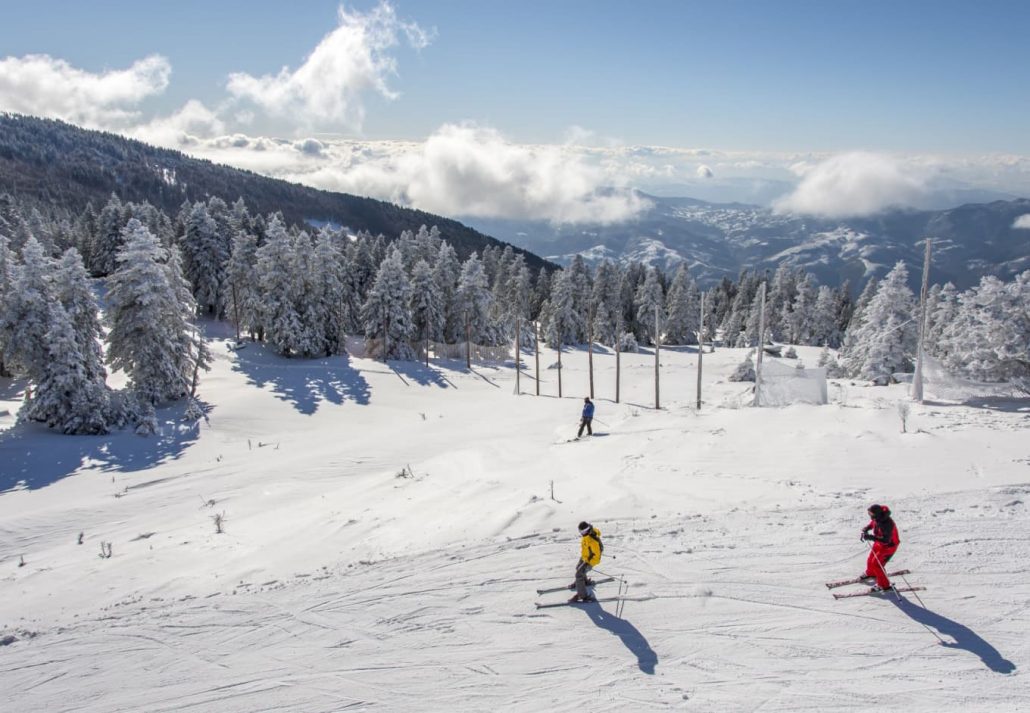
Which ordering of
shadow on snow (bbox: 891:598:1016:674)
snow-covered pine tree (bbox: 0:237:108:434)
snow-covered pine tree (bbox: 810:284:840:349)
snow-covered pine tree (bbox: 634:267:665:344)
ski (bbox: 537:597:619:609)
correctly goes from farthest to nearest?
snow-covered pine tree (bbox: 634:267:665:344), snow-covered pine tree (bbox: 810:284:840:349), snow-covered pine tree (bbox: 0:237:108:434), ski (bbox: 537:597:619:609), shadow on snow (bbox: 891:598:1016:674)

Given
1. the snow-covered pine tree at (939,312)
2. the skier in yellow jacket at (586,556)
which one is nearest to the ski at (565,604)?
the skier in yellow jacket at (586,556)

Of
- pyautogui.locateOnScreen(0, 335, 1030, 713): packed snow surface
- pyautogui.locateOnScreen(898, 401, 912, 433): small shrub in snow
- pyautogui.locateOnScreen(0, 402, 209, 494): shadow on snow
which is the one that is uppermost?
pyautogui.locateOnScreen(898, 401, 912, 433): small shrub in snow

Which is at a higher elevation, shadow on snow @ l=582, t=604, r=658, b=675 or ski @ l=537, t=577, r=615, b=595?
ski @ l=537, t=577, r=615, b=595

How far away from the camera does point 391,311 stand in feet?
175

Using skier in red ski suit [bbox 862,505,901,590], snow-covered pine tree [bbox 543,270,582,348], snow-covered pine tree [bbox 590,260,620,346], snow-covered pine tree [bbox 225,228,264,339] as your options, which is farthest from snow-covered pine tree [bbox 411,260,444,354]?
skier in red ski suit [bbox 862,505,901,590]

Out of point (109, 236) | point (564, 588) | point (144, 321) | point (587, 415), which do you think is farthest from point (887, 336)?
point (109, 236)

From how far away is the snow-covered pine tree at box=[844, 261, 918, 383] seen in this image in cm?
4166

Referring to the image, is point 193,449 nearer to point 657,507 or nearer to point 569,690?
point 657,507

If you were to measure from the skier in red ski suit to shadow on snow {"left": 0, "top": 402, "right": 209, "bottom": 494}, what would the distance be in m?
26.6

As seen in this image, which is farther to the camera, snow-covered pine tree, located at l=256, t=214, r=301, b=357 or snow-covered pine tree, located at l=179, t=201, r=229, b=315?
snow-covered pine tree, located at l=179, t=201, r=229, b=315

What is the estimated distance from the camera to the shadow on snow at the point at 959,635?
7.86 metres

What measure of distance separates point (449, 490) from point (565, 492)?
11.6ft

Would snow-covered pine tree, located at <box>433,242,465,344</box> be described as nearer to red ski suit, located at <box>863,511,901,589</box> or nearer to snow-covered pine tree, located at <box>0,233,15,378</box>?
snow-covered pine tree, located at <box>0,233,15,378</box>

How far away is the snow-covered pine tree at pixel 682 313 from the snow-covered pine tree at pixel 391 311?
47277 millimetres
